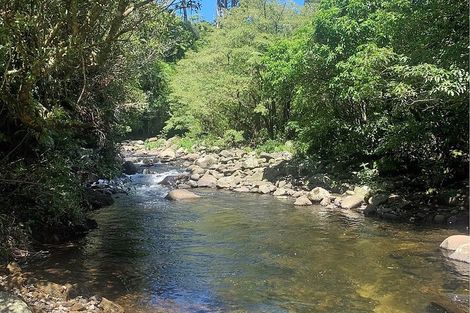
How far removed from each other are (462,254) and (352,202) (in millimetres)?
5523

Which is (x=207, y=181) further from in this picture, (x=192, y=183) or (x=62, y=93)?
(x=62, y=93)

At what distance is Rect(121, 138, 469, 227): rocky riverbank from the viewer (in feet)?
38.1

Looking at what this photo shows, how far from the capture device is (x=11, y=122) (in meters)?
7.53

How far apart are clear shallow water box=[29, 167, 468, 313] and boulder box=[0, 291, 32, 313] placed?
1.56m

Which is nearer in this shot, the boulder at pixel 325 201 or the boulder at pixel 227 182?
the boulder at pixel 325 201

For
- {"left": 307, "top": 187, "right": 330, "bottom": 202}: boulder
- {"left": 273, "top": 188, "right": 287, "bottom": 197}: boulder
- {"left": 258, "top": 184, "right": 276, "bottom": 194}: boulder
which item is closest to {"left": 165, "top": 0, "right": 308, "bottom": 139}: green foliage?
{"left": 258, "top": 184, "right": 276, "bottom": 194}: boulder

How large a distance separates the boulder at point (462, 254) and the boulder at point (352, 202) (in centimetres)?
515

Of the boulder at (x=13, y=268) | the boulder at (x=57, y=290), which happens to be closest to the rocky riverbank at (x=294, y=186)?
the boulder at (x=57, y=290)

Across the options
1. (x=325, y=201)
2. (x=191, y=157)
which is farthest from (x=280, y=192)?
(x=191, y=157)

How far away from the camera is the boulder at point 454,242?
336 inches

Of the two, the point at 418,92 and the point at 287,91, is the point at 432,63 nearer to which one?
the point at 418,92

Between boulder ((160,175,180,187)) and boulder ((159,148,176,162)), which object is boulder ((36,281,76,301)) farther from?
boulder ((159,148,176,162))

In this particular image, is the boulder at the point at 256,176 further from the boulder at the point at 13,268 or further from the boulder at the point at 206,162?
the boulder at the point at 13,268

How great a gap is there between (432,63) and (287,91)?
1044cm
